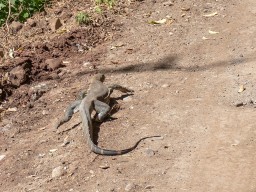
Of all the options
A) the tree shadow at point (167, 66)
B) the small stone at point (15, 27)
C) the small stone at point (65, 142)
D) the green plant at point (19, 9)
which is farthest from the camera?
the green plant at point (19, 9)

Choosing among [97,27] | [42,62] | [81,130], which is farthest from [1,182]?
[97,27]

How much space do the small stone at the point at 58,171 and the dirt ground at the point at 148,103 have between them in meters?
0.01

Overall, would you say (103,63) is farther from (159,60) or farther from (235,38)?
(235,38)

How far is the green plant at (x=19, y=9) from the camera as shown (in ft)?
32.1

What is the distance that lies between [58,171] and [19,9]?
4.58 metres

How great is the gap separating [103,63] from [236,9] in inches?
96.8

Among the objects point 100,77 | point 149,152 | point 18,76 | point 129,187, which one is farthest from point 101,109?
point 18,76

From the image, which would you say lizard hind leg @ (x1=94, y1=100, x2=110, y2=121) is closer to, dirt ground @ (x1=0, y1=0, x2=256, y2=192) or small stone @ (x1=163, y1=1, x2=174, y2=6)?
dirt ground @ (x1=0, y1=0, x2=256, y2=192)

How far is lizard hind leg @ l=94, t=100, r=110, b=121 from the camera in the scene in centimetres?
672

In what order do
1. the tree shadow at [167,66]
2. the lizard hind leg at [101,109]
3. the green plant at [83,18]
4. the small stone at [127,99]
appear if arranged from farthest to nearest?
1. the green plant at [83,18]
2. the tree shadow at [167,66]
3. the small stone at [127,99]
4. the lizard hind leg at [101,109]

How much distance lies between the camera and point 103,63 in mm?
8320

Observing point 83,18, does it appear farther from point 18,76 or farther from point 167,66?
point 167,66

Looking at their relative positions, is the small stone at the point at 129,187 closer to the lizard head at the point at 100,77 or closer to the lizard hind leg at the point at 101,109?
the lizard hind leg at the point at 101,109

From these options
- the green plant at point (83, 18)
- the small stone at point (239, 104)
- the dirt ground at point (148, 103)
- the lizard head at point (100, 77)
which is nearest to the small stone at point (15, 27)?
the dirt ground at point (148, 103)
